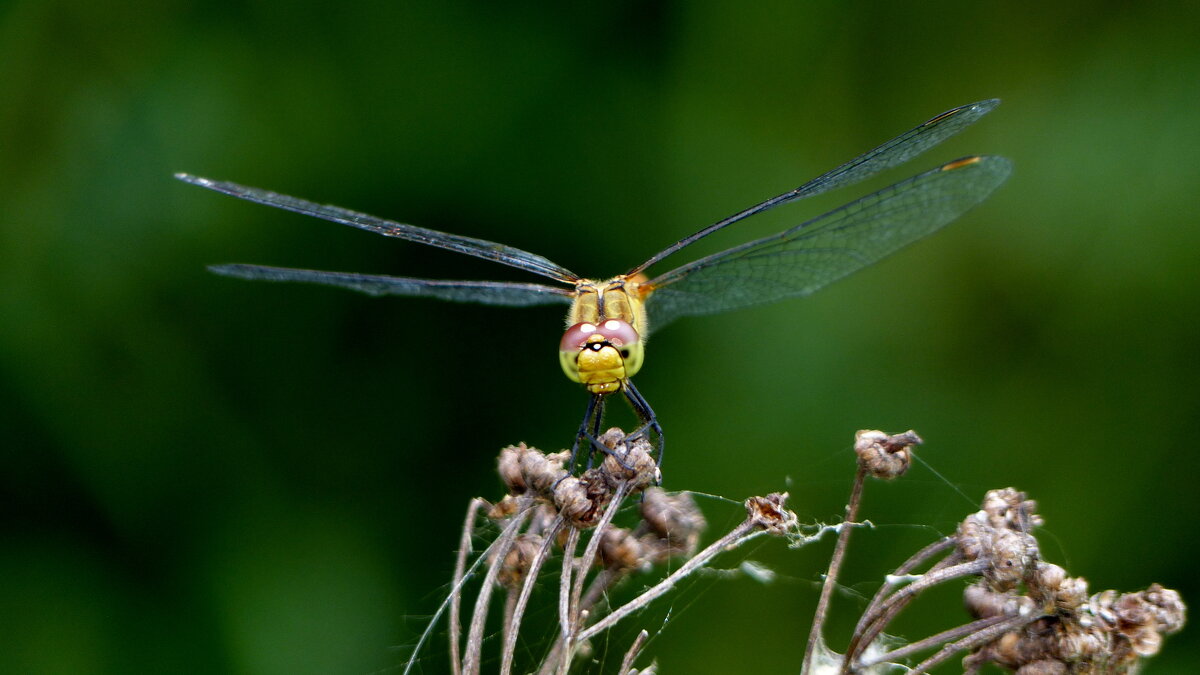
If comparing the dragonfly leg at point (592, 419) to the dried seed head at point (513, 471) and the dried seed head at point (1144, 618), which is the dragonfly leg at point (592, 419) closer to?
the dried seed head at point (513, 471)

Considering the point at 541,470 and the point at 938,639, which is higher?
the point at 541,470

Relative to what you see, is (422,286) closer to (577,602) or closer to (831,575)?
(577,602)

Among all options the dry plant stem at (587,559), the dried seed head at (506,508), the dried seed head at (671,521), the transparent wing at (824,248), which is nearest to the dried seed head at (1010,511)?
the dried seed head at (671,521)

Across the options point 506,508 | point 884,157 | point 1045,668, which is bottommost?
point 1045,668

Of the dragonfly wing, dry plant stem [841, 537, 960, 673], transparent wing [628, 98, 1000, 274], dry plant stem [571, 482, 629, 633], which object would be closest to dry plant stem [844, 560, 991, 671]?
A: dry plant stem [841, 537, 960, 673]

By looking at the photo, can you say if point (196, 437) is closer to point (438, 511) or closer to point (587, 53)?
point (438, 511)

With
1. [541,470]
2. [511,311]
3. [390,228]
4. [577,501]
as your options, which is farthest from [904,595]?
[511,311]
